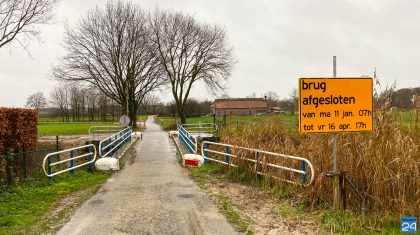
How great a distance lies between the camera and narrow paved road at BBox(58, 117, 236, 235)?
6695mm

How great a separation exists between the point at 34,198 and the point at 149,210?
3.22 metres

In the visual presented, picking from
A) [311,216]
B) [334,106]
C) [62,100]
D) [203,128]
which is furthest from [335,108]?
[62,100]

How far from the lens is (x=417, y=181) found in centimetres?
671

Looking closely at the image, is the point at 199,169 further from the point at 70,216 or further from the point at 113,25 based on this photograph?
the point at 113,25

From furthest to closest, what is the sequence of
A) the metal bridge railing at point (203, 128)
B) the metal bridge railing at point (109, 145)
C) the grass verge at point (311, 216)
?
the metal bridge railing at point (203, 128) → the metal bridge railing at point (109, 145) → the grass verge at point (311, 216)

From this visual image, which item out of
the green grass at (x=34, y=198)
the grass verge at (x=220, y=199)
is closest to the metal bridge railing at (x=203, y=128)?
the grass verge at (x=220, y=199)

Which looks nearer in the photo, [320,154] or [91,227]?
[91,227]

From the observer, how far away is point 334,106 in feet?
23.1

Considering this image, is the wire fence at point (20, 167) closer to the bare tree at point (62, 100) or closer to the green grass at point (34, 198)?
the green grass at point (34, 198)

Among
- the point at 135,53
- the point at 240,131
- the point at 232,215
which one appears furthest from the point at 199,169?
the point at 135,53

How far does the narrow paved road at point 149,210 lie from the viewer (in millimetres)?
6695

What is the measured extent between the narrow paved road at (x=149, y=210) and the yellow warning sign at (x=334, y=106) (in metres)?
2.48

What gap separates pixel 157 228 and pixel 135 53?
41486mm

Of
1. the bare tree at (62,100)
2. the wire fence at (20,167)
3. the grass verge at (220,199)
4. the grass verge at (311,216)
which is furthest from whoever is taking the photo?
the bare tree at (62,100)
